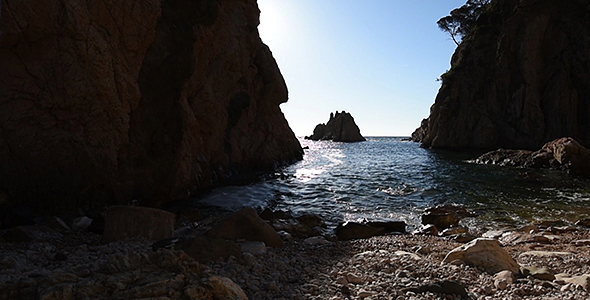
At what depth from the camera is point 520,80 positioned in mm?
43344

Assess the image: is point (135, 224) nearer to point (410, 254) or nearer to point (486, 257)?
point (410, 254)

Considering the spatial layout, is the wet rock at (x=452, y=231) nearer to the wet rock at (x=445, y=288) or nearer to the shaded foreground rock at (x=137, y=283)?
the wet rock at (x=445, y=288)

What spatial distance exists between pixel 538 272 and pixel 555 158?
1020 inches

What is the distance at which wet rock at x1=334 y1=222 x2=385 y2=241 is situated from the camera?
27.3 feet

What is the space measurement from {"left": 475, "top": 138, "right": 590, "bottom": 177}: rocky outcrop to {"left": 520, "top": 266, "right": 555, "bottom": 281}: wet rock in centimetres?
2166

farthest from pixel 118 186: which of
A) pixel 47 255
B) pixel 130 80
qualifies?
pixel 47 255

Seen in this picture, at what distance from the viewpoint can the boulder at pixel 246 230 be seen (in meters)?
6.56

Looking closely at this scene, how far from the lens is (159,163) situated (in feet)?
36.0

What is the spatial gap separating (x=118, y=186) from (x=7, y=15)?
15.6 feet

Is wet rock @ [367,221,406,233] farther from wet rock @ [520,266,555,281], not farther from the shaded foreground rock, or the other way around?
A: the shaded foreground rock

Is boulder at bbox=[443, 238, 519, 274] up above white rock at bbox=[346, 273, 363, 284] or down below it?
above

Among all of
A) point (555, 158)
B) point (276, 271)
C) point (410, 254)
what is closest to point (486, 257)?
point (410, 254)

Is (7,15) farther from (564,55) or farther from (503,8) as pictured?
(503,8)

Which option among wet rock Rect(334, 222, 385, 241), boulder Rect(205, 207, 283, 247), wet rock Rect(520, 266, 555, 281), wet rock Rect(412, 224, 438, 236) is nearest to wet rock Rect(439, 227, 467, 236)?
wet rock Rect(412, 224, 438, 236)
